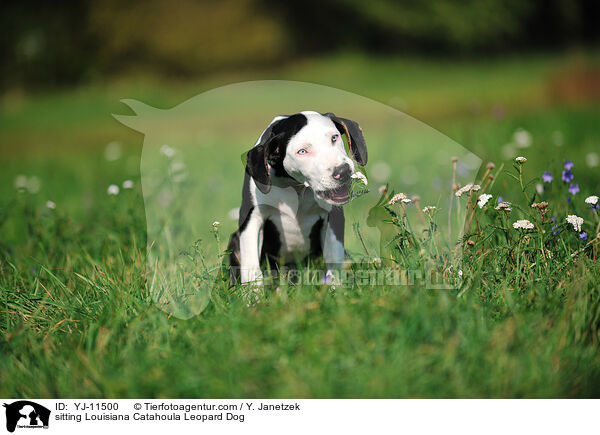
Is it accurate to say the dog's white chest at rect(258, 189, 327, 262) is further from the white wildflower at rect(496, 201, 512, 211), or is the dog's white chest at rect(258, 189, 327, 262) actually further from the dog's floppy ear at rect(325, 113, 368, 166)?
the white wildflower at rect(496, 201, 512, 211)

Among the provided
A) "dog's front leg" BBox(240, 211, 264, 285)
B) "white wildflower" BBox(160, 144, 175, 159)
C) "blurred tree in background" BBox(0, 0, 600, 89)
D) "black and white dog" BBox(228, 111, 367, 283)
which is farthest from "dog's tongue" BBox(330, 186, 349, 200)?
"blurred tree in background" BBox(0, 0, 600, 89)

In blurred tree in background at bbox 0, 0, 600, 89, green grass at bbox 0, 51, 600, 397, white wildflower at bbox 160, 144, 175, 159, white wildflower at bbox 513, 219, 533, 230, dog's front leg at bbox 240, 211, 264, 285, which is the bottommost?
green grass at bbox 0, 51, 600, 397

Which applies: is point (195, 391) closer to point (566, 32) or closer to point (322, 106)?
point (322, 106)

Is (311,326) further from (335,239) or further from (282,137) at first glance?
(282,137)

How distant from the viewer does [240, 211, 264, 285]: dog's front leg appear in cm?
236

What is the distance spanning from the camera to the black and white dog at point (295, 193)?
208 cm

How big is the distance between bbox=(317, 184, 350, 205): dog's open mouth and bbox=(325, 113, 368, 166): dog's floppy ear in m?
0.18

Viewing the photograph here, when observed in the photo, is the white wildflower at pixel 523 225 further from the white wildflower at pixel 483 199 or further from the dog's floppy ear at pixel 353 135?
the dog's floppy ear at pixel 353 135

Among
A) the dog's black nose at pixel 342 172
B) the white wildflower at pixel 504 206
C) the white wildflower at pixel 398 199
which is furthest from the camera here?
the white wildflower at pixel 504 206

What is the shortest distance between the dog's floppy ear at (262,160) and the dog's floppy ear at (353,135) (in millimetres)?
227

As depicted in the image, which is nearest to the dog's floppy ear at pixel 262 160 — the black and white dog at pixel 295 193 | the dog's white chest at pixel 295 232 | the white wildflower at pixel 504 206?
the black and white dog at pixel 295 193

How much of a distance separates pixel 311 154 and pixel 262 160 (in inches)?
8.3

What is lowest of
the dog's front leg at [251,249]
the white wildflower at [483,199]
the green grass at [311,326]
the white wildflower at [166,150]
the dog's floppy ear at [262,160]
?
the green grass at [311,326]

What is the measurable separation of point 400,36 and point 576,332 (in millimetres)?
14959
